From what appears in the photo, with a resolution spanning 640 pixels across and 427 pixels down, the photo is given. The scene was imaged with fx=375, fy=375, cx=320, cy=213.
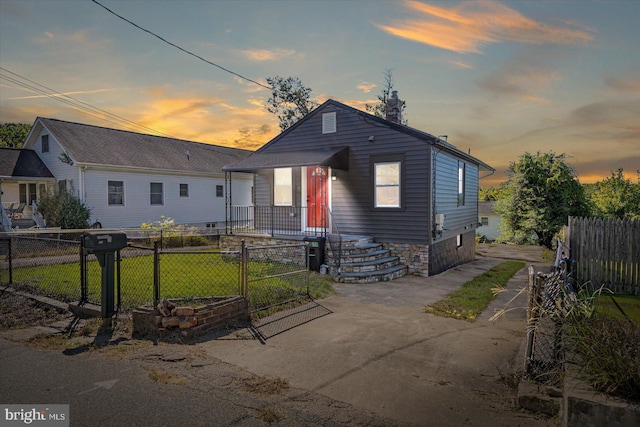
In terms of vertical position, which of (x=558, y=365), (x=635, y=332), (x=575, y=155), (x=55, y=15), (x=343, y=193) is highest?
(x=55, y=15)

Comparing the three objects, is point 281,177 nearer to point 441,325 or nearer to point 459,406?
point 441,325

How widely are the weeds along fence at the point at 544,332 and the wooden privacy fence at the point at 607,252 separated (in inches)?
248

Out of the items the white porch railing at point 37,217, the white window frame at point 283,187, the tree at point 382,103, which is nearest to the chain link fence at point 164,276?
the white window frame at point 283,187

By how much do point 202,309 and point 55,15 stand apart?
40.4ft

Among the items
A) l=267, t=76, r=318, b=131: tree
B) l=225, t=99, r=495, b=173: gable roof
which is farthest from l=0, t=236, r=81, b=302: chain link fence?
l=267, t=76, r=318, b=131: tree

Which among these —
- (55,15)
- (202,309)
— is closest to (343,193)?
(202,309)

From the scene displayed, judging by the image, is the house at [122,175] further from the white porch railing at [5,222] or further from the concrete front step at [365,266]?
the concrete front step at [365,266]

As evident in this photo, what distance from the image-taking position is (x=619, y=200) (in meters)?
27.1

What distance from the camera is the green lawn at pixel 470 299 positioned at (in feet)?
23.7

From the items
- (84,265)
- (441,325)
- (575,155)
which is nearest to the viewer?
(441,325)

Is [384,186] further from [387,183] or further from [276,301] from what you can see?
[276,301]

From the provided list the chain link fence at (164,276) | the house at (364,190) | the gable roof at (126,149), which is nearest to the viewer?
the chain link fence at (164,276)

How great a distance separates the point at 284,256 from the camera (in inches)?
489

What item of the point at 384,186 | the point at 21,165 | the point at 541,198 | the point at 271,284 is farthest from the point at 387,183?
the point at 21,165
